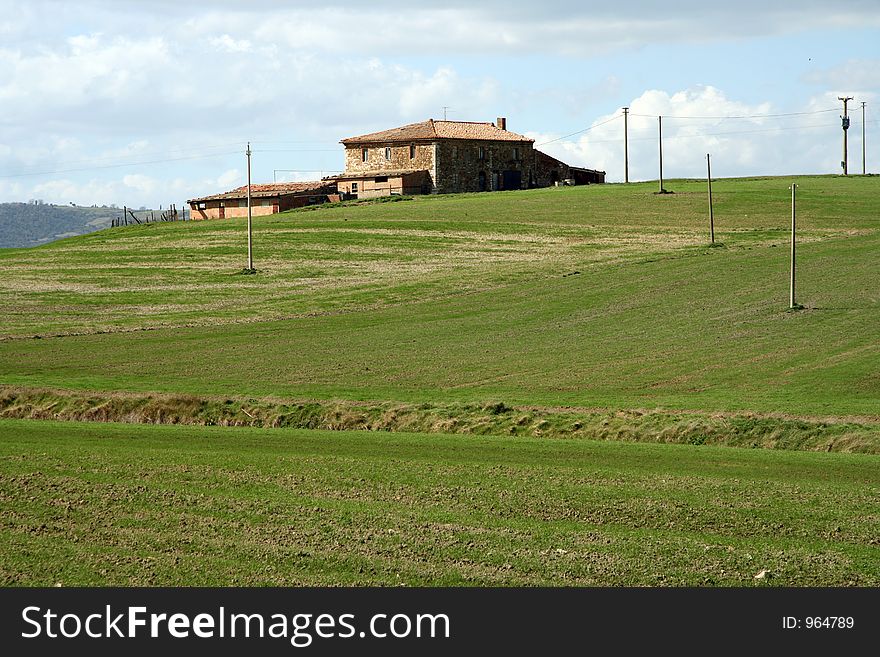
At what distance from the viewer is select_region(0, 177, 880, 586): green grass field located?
14.0 meters

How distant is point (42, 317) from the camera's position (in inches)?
2020

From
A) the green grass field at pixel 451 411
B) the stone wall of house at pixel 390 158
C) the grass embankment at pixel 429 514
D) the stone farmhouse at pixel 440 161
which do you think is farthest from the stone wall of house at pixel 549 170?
the grass embankment at pixel 429 514

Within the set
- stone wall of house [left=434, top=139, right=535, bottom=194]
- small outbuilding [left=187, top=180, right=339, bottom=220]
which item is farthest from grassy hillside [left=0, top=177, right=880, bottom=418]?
stone wall of house [left=434, top=139, right=535, bottom=194]

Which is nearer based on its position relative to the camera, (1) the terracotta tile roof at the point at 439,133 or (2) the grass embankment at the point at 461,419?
(2) the grass embankment at the point at 461,419

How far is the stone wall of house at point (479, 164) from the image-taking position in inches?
4835

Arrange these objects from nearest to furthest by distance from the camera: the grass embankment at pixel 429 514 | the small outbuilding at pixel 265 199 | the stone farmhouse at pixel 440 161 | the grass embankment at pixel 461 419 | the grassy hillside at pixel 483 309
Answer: the grass embankment at pixel 429 514
the grass embankment at pixel 461 419
the grassy hillside at pixel 483 309
the small outbuilding at pixel 265 199
the stone farmhouse at pixel 440 161

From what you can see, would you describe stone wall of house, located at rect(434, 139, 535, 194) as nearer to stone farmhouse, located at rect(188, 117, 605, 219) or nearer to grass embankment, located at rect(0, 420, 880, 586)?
stone farmhouse, located at rect(188, 117, 605, 219)

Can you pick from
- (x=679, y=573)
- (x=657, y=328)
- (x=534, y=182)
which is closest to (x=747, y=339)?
(x=657, y=328)

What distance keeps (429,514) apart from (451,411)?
12058 mm

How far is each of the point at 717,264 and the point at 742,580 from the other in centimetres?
4985

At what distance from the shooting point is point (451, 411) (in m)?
27.7

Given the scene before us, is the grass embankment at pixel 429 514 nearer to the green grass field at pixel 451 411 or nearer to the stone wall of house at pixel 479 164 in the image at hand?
the green grass field at pixel 451 411

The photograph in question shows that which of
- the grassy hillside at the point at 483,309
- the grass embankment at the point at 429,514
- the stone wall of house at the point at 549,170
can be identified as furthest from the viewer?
the stone wall of house at the point at 549,170

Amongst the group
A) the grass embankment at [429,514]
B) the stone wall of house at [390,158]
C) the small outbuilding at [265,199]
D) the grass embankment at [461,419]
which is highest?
the stone wall of house at [390,158]
